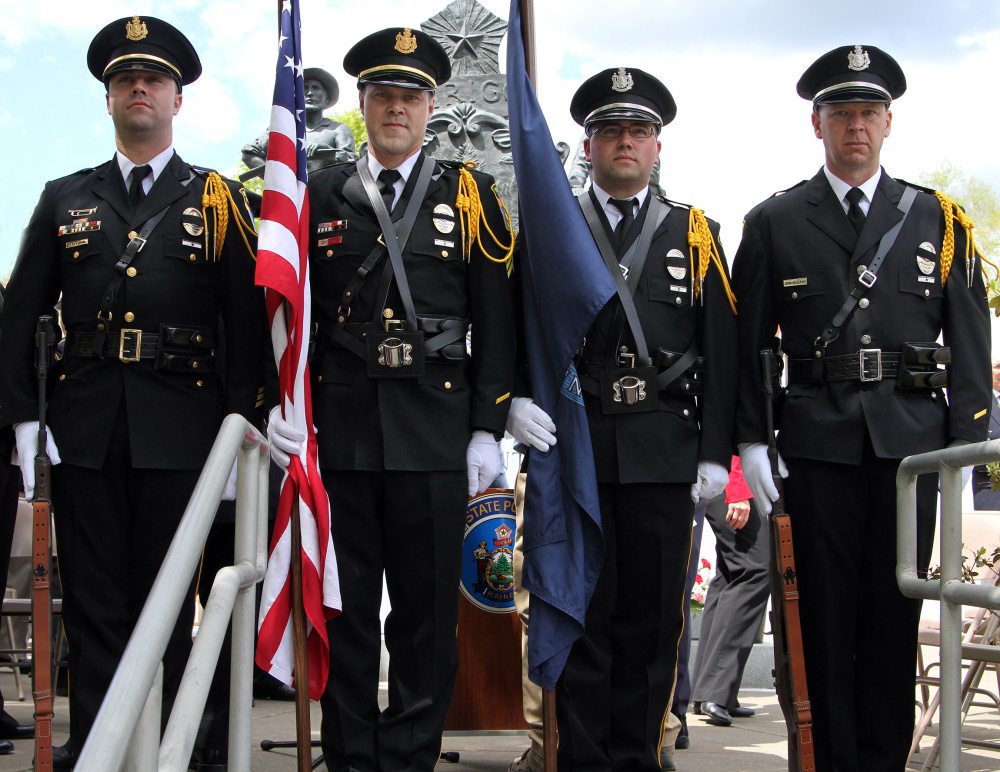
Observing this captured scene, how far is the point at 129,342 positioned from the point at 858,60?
2.46 m

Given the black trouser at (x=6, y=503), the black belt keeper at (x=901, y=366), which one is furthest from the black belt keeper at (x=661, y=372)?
the black trouser at (x=6, y=503)

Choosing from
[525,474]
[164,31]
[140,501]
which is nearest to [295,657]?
[140,501]

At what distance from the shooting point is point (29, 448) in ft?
11.1

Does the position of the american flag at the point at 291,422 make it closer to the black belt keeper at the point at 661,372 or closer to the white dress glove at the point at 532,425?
the white dress glove at the point at 532,425

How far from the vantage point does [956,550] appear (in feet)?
8.59

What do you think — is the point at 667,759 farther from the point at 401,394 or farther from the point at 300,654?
the point at 401,394

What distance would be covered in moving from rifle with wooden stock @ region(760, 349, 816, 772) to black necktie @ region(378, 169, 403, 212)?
127 cm

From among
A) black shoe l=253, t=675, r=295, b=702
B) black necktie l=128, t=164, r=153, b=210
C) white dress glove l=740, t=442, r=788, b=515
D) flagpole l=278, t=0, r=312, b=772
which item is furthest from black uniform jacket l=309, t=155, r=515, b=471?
black shoe l=253, t=675, r=295, b=702

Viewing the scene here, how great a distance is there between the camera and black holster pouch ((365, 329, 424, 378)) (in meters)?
3.31

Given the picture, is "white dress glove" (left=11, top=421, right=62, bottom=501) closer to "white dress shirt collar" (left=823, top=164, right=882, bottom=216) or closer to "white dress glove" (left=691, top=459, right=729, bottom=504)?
"white dress glove" (left=691, top=459, right=729, bottom=504)

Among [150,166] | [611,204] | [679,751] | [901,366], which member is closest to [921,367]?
[901,366]

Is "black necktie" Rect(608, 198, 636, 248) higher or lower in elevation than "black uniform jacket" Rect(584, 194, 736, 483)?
higher

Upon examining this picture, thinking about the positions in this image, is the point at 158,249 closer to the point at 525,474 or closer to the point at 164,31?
the point at 164,31

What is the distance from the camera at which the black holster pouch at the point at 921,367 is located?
336 centimetres
